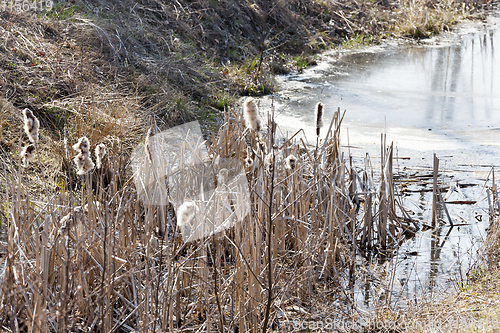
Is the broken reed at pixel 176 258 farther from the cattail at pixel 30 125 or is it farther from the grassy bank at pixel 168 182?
the cattail at pixel 30 125

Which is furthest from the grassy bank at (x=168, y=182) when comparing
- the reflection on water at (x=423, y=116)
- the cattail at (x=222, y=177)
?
the reflection on water at (x=423, y=116)

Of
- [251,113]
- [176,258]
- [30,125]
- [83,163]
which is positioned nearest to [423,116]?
[176,258]

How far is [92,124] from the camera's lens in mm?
4277

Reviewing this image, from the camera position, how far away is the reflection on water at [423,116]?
141 inches

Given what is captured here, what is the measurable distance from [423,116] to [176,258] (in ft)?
16.2

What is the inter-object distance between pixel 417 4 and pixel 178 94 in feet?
32.9

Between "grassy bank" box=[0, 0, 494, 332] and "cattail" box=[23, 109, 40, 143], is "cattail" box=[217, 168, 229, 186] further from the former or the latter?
"cattail" box=[23, 109, 40, 143]

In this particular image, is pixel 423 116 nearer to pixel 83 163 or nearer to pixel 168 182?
pixel 168 182

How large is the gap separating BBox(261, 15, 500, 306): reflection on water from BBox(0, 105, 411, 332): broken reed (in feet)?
1.23

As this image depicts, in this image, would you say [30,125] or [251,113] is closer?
[30,125]

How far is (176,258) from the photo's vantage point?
3010mm

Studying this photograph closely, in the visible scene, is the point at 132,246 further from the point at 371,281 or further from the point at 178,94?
the point at 178,94

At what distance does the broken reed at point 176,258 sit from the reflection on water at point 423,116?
0.38m

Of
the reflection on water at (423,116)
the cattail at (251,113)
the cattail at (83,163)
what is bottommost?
the reflection on water at (423,116)
